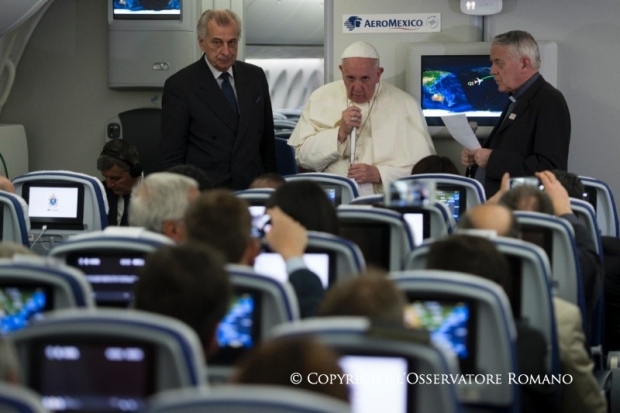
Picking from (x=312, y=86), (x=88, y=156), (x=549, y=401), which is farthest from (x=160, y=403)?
(x=312, y=86)

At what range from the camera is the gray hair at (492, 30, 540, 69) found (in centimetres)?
909

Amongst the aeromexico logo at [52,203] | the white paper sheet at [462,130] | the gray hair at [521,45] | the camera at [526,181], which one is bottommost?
the aeromexico logo at [52,203]

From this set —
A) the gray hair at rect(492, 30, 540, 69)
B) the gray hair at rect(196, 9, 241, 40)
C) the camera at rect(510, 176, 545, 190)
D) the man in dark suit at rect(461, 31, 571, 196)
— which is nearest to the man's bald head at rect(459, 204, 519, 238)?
the camera at rect(510, 176, 545, 190)

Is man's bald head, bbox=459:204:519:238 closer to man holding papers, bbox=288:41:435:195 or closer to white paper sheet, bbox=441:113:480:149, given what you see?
white paper sheet, bbox=441:113:480:149

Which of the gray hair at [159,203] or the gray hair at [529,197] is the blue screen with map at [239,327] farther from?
the gray hair at [529,197]

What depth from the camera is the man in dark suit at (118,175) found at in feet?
30.2

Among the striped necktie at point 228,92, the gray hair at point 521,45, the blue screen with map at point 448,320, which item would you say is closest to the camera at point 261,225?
the blue screen with map at point 448,320

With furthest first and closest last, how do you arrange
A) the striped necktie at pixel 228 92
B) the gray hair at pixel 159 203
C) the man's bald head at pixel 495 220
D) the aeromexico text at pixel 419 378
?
the striped necktie at pixel 228 92, the gray hair at pixel 159 203, the man's bald head at pixel 495 220, the aeromexico text at pixel 419 378

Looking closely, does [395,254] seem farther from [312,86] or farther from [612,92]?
[312,86]

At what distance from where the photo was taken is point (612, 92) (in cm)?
1085

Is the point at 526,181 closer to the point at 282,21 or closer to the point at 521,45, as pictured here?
the point at 521,45

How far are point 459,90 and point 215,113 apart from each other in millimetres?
2462

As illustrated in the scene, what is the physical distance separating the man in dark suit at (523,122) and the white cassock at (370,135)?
73cm

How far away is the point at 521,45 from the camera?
29.9ft
